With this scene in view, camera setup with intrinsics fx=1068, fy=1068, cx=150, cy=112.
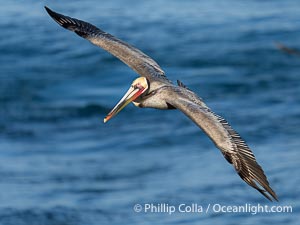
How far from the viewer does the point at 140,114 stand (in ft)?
83.4

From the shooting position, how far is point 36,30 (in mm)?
29203

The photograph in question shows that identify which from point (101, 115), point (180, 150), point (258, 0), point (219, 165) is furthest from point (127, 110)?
point (258, 0)

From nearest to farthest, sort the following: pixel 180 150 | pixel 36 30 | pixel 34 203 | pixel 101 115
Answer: pixel 34 203
pixel 180 150
pixel 101 115
pixel 36 30

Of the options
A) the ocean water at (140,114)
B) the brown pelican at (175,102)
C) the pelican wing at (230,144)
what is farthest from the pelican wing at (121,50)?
the ocean water at (140,114)

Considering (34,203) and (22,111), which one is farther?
(22,111)

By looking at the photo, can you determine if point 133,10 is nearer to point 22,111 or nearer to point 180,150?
point 22,111

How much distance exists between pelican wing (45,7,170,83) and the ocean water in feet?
21.5

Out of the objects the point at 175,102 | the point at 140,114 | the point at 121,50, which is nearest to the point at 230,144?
the point at 175,102

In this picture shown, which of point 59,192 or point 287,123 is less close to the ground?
point 287,123

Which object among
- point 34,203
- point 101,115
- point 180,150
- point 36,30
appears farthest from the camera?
point 36,30

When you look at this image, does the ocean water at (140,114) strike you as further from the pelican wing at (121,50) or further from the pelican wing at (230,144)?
the pelican wing at (230,144)

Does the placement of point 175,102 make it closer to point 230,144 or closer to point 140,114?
point 230,144

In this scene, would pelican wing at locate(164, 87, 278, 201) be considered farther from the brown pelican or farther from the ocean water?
the ocean water

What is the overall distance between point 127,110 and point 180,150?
2525 millimetres
